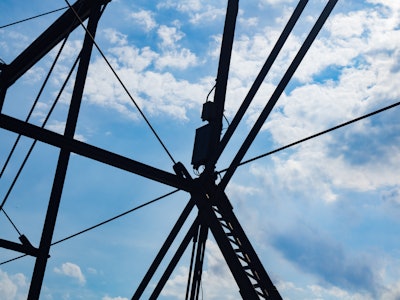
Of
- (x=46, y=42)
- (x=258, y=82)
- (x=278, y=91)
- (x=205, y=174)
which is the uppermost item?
(x=46, y=42)

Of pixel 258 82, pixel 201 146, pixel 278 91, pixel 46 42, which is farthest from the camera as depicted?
pixel 46 42

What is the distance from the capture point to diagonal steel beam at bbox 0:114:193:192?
7.42 metres

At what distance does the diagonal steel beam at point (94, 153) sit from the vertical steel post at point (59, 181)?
0.78m

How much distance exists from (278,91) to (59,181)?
4087 millimetres

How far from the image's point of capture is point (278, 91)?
7.84 m

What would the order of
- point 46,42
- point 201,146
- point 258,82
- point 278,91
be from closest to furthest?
1. point 278,91
2. point 258,82
3. point 201,146
4. point 46,42

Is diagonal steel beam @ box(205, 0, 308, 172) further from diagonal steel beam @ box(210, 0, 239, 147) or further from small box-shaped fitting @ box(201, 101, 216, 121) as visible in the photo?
small box-shaped fitting @ box(201, 101, 216, 121)

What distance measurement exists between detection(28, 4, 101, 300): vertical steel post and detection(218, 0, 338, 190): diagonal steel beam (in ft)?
9.35

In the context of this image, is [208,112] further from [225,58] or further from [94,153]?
[94,153]

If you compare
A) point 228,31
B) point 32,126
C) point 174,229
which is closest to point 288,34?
point 228,31

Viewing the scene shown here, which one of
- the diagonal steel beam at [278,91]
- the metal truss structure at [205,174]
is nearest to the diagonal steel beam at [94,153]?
the metal truss structure at [205,174]

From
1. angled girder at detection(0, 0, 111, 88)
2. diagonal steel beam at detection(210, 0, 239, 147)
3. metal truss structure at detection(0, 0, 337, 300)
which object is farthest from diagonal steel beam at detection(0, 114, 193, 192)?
angled girder at detection(0, 0, 111, 88)

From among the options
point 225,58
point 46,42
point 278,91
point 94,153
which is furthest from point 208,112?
point 46,42

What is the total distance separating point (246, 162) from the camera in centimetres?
802
